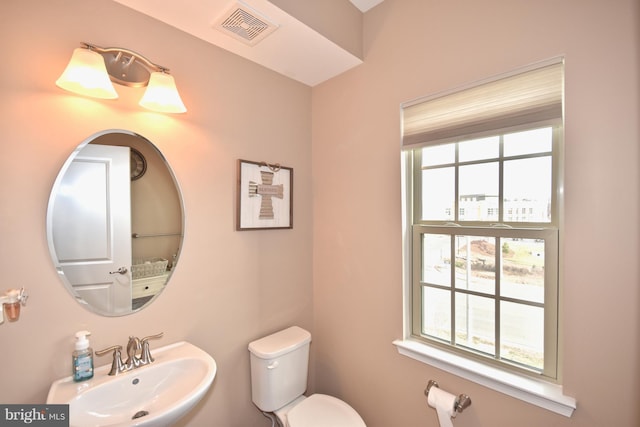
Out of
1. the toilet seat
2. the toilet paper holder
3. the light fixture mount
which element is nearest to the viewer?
the light fixture mount

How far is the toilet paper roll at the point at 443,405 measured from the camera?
1228 millimetres

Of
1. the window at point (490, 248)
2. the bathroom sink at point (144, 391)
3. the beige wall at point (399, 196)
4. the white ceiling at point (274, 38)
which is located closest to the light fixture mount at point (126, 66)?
the white ceiling at point (274, 38)

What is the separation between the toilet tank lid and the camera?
4.99 ft

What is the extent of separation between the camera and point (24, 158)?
0.99m

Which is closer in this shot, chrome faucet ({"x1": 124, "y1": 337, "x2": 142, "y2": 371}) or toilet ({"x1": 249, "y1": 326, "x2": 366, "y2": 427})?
chrome faucet ({"x1": 124, "y1": 337, "x2": 142, "y2": 371})

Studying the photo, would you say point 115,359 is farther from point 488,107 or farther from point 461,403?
point 488,107

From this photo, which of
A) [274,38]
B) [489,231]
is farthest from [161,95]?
[489,231]

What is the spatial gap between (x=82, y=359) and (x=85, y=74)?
3.59 ft

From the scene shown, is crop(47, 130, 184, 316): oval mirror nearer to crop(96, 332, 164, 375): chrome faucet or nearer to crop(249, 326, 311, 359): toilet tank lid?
crop(96, 332, 164, 375): chrome faucet

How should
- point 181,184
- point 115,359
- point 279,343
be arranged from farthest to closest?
point 279,343, point 181,184, point 115,359

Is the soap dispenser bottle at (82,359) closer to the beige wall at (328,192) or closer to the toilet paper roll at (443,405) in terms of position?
the beige wall at (328,192)

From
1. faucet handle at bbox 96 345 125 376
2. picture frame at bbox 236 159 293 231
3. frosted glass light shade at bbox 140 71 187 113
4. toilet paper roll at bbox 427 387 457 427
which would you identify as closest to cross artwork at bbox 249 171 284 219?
picture frame at bbox 236 159 293 231

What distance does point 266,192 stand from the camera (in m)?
1.70

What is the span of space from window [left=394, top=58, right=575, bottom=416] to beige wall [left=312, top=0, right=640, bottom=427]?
0.07 metres
